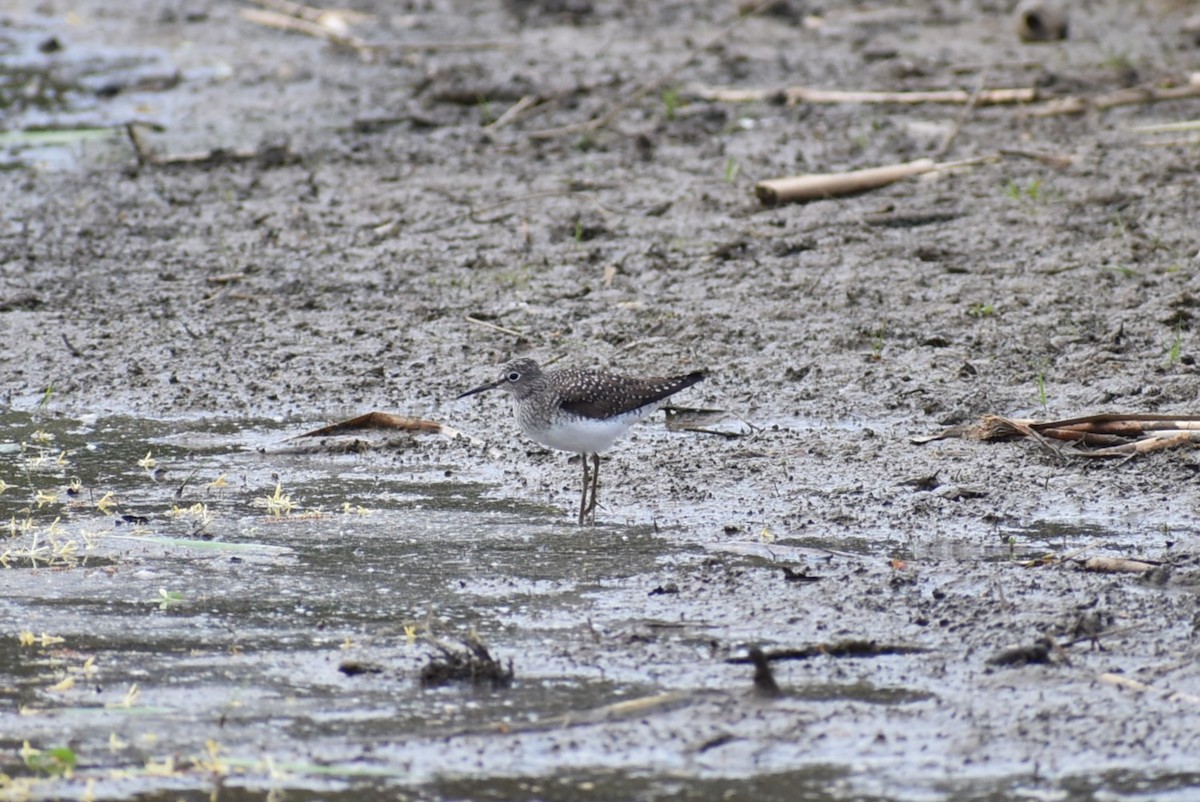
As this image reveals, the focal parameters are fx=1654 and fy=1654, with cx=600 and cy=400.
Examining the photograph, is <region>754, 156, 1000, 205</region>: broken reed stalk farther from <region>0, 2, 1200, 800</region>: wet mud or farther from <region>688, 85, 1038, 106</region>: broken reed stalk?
<region>688, 85, 1038, 106</region>: broken reed stalk

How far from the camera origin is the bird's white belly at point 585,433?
277 inches

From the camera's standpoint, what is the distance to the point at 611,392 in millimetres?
7258

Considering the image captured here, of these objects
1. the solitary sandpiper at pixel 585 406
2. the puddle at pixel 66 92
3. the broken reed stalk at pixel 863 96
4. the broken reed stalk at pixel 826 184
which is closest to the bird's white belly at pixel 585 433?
the solitary sandpiper at pixel 585 406

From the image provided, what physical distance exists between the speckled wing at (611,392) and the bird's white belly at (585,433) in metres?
0.03

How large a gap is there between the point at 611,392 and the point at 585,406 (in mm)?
190

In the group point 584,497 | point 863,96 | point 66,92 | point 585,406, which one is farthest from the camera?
point 66,92

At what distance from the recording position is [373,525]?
6.91 m

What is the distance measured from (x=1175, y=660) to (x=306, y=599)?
118 inches

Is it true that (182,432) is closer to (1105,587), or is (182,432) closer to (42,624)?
(42,624)

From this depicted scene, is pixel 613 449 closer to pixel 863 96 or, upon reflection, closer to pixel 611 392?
pixel 611 392

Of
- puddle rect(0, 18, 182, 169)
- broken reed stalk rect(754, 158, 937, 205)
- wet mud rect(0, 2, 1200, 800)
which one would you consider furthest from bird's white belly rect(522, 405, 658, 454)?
puddle rect(0, 18, 182, 169)

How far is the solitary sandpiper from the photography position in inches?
279

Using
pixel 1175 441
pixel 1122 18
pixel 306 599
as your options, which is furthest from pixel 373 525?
pixel 1122 18

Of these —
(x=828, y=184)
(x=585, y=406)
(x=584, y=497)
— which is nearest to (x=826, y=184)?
(x=828, y=184)
